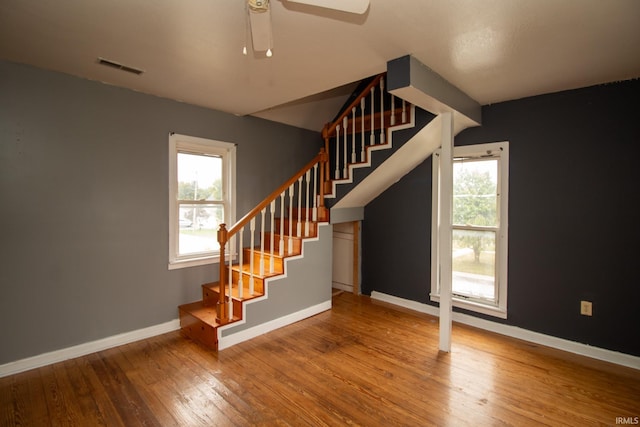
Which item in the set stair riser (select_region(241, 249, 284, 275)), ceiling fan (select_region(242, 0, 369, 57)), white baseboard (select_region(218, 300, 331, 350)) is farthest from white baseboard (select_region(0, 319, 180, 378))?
ceiling fan (select_region(242, 0, 369, 57))

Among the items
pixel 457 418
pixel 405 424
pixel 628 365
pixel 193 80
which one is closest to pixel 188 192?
pixel 193 80

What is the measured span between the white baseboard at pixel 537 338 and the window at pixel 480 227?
0.43 feet

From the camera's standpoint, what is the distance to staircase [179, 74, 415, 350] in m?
3.04

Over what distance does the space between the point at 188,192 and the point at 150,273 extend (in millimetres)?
925

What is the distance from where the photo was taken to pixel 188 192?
345cm

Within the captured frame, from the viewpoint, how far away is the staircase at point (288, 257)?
304 centimetres

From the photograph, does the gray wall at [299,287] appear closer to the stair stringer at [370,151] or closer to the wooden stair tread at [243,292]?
the wooden stair tread at [243,292]

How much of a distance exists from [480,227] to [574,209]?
2.73 ft

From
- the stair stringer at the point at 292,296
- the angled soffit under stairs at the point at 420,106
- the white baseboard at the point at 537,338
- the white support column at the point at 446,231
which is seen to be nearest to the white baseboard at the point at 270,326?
the stair stringer at the point at 292,296

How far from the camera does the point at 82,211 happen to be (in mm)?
2719

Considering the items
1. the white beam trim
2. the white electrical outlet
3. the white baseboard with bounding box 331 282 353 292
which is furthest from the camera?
the white baseboard with bounding box 331 282 353 292

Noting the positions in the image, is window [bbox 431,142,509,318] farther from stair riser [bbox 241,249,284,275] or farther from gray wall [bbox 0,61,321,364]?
gray wall [bbox 0,61,321,364]

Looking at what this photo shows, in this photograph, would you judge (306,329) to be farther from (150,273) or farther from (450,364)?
(150,273)

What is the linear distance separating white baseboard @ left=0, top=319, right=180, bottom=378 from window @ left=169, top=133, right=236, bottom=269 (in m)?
0.64
